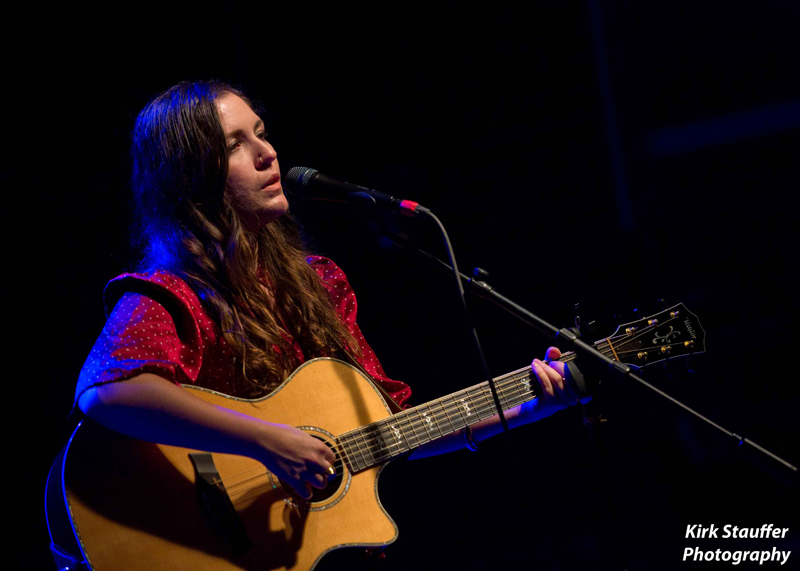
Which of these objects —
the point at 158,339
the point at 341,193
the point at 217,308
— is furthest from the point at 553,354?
the point at 158,339

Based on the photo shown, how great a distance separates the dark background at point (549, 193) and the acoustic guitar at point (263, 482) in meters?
0.89

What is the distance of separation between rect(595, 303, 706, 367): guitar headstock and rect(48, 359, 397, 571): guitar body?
892 millimetres

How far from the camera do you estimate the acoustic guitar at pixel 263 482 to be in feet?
4.99

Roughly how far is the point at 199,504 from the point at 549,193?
2.29 meters

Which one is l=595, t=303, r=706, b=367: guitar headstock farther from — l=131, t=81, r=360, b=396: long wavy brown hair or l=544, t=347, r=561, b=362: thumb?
l=131, t=81, r=360, b=396: long wavy brown hair

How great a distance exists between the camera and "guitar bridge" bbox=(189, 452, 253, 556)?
1.59 metres

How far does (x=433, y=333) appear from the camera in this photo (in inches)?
116

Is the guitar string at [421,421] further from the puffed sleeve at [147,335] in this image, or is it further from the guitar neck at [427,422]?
the puffed sleeve at [147,335]

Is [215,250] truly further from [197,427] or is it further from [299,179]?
[197,427]

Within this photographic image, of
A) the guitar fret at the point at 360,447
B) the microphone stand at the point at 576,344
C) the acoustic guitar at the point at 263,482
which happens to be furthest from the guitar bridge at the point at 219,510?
the microphone stand at the point at 576,344

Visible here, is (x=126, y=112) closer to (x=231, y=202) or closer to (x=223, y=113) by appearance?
(x=223, y=113)

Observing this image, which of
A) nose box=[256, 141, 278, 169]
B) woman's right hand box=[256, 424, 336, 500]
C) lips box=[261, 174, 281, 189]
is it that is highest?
nose box=[256, 141, 278, 169]

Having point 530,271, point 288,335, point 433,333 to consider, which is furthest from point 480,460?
point 288,335

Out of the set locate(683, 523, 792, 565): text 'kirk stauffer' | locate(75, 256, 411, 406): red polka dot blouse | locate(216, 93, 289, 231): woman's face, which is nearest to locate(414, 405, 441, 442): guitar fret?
locate(75, 256, 411, 406): red polka dot blouse
